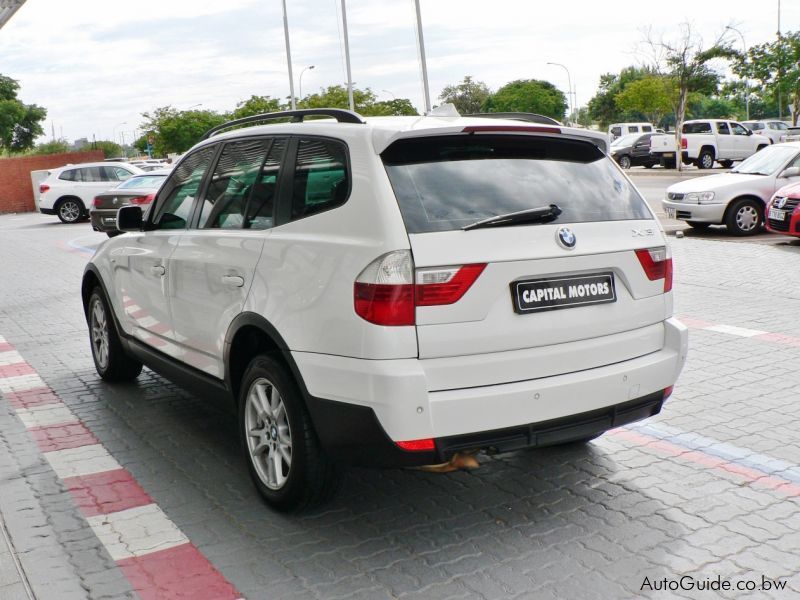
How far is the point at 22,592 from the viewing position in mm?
3385

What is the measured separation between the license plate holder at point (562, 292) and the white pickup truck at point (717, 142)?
3558 centimetres

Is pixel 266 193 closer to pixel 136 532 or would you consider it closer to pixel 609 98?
pixel 136 532

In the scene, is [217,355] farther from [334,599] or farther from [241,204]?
[334,599]

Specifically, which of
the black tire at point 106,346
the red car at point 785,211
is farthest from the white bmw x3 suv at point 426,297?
the red car at point 785,211

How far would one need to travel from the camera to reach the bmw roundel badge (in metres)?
3.66

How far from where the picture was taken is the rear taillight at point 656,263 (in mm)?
3979

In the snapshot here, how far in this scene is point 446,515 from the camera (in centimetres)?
399

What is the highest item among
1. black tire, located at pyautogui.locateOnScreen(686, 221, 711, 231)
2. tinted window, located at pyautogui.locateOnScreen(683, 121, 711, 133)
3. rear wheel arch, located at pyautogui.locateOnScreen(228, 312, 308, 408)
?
tinted window, located at pyautogui.locateOnScreen(683, 121, 711, 133)

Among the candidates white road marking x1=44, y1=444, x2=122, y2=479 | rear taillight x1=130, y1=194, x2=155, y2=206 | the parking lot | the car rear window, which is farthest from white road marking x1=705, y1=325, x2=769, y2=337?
rear taillight x1=130, y1=194, x2=155, y2=206

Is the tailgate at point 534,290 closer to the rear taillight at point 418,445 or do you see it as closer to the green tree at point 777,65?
the rear taillight at point 418,445

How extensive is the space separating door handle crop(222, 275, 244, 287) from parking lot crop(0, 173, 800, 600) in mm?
707

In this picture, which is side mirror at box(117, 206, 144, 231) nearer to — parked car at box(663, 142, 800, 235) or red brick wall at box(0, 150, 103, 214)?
parked car at box(663, 142, 800, 235)

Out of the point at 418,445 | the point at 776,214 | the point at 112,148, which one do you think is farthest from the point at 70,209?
the point at 112,148

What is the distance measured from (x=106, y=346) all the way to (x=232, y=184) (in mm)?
2449
